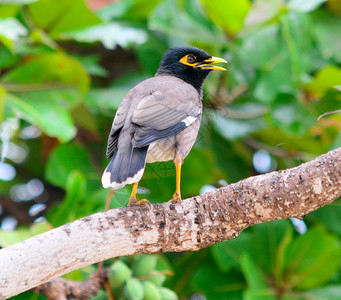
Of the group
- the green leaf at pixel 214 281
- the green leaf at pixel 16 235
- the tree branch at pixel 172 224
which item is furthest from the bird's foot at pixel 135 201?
the green leaf at pixel 214 281

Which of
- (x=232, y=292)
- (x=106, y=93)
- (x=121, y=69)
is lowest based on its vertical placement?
(x=232, y=292)

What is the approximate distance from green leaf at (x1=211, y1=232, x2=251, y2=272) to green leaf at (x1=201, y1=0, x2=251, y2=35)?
1.27m

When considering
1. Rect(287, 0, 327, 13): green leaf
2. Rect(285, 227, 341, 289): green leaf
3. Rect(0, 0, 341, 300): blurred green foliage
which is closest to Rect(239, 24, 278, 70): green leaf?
Rect(0, 0, 341, 300): blurred green foliage

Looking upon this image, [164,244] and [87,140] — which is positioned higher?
[164,244]

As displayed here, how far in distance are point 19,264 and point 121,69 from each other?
2.71 metres

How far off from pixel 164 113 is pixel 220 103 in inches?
50.1

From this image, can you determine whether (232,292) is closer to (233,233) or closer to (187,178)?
(187,178)

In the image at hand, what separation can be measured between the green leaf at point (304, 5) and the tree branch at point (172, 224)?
5.69ft

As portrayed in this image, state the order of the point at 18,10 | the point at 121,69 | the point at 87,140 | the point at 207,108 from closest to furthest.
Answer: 1. the point at 207,108
2. the point at 18,10
3. the point at 87,140
4. the point at 121,69

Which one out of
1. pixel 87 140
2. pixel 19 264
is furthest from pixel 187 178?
pixel 19 264

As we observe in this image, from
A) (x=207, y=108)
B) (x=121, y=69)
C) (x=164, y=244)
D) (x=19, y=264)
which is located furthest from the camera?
(x=121, y=69)

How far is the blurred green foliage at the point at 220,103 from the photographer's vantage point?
328 centimetres

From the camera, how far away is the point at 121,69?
14.8ft

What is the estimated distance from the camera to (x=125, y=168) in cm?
221
